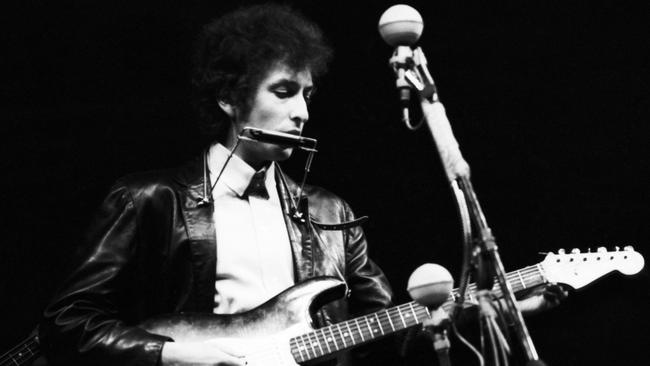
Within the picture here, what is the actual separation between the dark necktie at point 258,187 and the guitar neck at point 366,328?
502 millimetres

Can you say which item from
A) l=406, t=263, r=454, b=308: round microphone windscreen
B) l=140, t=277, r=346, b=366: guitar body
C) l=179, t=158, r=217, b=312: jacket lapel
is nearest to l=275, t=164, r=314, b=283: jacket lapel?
l=140, t=277, r=346, b=366: guitar body

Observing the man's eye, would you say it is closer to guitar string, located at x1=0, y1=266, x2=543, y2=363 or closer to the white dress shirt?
the white dress shirt

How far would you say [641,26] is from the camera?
9.93ft

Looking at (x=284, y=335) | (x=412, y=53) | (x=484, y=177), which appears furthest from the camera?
(x=484, y=177)

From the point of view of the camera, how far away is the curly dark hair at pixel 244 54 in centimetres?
273

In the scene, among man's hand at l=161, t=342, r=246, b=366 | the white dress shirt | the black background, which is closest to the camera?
man's hand at l=161, t=342, r=246, b=366

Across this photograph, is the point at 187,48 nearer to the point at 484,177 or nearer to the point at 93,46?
the point at 93,46

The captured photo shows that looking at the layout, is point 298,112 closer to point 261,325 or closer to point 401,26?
point 261,325

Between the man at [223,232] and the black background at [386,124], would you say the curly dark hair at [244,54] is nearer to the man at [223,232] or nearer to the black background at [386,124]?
the man at [223,232]

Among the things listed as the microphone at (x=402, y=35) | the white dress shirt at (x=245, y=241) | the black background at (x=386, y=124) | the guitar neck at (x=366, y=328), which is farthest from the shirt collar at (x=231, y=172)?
the microphone at (x=402, y=35)

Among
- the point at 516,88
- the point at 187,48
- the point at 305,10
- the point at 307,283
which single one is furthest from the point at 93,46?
the point at 516,88

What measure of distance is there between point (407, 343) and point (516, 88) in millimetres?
1118

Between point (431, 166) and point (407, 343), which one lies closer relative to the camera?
point (407, 343)

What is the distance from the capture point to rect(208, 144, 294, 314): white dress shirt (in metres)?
2.47
